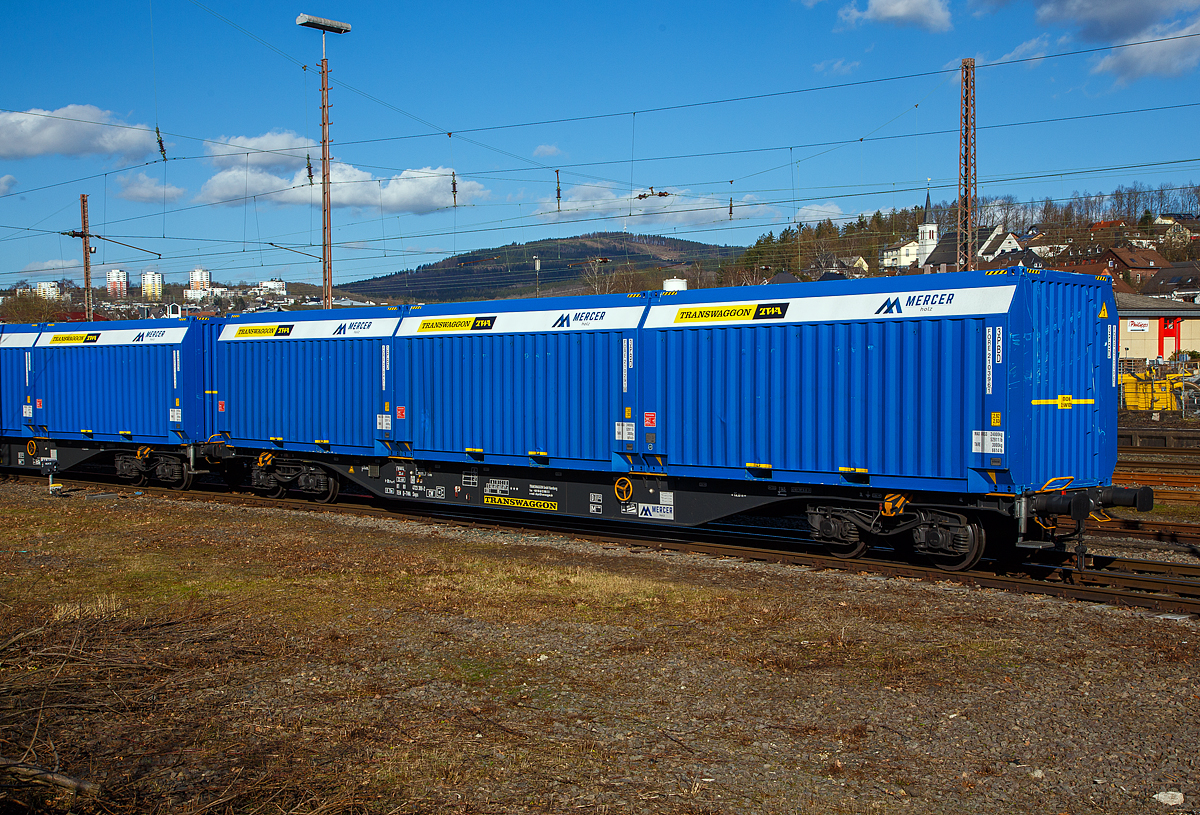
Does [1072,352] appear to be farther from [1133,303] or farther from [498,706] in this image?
[1133,303]

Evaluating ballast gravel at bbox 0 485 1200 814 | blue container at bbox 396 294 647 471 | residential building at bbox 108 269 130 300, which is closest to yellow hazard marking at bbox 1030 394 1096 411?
ballast gravel at bbox 0 485 1200 814

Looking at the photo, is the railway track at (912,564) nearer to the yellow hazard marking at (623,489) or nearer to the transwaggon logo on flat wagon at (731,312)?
the yellow hazard marking at (623,489)

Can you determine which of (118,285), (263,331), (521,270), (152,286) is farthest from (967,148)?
(521,270)

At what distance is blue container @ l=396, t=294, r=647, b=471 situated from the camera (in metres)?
14.7

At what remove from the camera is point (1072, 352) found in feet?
38.8

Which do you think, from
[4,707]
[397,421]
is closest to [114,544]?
[397,421]

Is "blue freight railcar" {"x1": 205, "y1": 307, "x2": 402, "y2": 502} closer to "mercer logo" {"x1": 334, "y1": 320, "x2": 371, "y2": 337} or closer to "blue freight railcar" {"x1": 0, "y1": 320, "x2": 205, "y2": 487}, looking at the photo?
"mercer logo" {"x1": 334, "y1": 320, "x2": 371, "y2": 337}

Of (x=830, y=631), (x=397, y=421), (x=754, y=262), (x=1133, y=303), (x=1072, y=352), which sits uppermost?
(x=754, y=262)

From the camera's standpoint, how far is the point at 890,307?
1189 cm

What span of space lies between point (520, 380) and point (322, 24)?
58.5 ft

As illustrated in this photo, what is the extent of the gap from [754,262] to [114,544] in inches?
2921

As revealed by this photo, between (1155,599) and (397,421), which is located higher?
(397,421)

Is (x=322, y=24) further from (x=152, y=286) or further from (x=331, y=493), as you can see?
(x=152, y=286)

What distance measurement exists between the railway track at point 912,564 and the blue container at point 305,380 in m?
1.53
